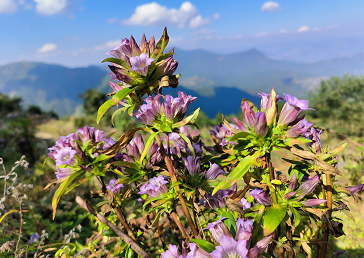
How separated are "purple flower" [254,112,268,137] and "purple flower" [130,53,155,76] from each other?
1.68 ft

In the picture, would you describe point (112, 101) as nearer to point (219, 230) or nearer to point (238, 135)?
point (238, 135)

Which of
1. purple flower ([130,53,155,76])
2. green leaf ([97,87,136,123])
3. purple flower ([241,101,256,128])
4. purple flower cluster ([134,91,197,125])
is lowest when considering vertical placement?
purple flower ([241,101,256,128])

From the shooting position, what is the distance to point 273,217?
0.89m

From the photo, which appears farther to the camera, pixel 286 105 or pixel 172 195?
pixel 172 195

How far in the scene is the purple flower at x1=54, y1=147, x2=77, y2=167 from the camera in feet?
3.73

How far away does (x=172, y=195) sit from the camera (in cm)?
121

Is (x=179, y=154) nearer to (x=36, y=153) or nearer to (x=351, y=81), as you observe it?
(x=36, y=153)

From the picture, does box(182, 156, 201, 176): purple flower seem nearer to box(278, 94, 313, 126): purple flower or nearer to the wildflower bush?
the wildflower bush

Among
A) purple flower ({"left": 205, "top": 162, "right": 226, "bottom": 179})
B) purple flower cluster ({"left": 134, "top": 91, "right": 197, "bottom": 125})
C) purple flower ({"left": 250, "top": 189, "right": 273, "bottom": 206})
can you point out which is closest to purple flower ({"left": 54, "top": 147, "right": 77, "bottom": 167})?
purple flower cluster ({"left": 134, "top": 91, "right": 197, "bottom": 125})

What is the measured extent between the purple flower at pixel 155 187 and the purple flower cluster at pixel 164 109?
0.32 m

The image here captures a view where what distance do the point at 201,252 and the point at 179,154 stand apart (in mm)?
570

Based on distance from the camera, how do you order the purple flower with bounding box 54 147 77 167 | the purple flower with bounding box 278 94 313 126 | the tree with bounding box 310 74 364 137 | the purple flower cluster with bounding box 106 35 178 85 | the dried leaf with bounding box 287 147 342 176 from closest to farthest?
the dried leaf with bounding box 287 147 342 176, the purple flower with bounding box 278 94 313 126, the purple flower cluster with bounding box 106 35 178 85, the purple flower with bounding box 54 147 77 167, the tree with bounding box 310 74 364 137

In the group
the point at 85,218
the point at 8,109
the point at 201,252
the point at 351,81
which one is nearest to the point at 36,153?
the point at 85,218

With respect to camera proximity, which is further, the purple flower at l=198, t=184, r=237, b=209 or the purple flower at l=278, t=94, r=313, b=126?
the purple flower at l=198, t=184, r=237, b=209
